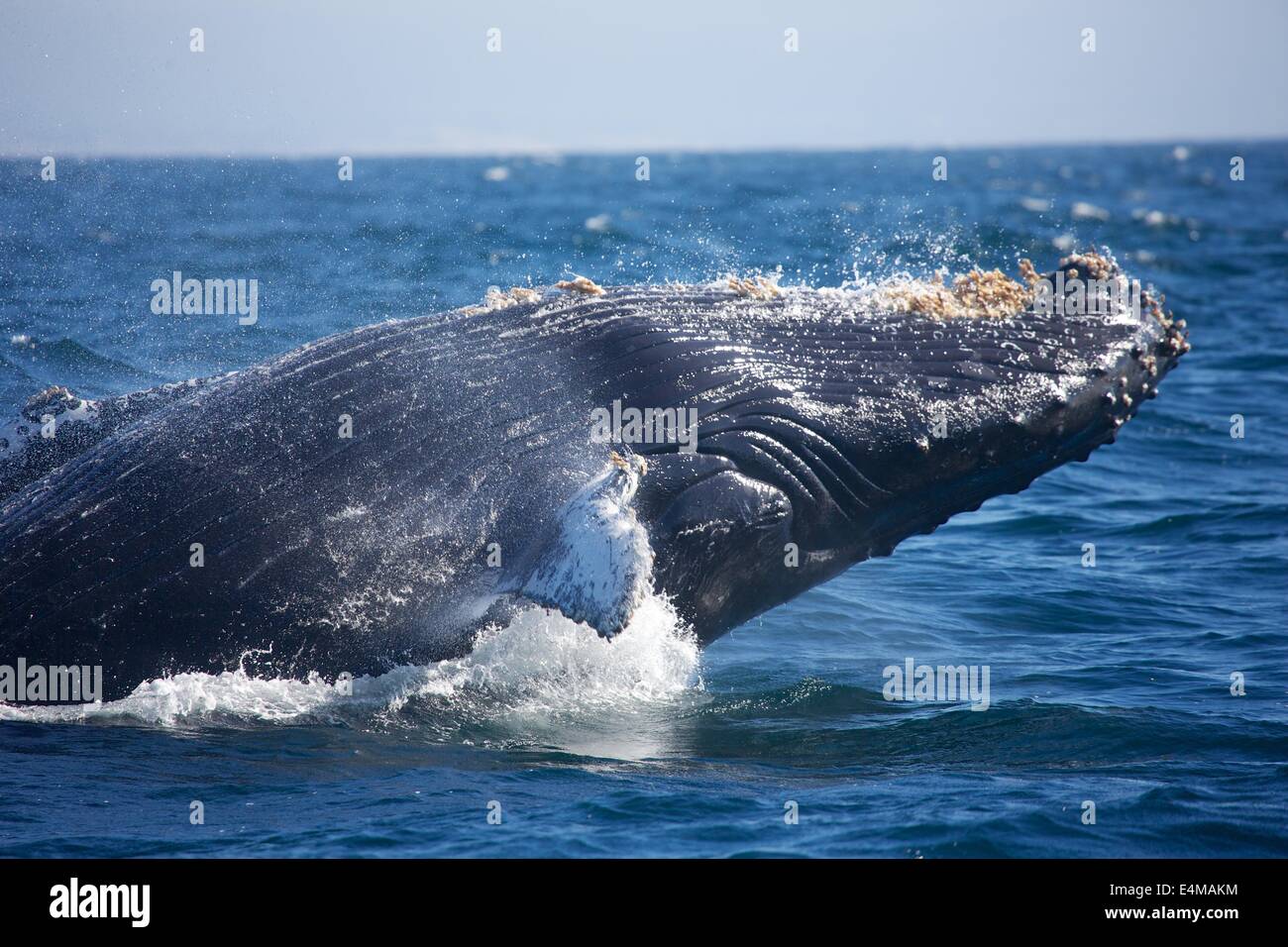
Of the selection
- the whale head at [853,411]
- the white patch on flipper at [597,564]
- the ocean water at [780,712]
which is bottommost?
the ocean water at [780,712]

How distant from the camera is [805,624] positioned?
11727 mm

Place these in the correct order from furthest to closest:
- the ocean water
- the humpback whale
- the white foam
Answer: the white foam
the humpback whale
the ocean water

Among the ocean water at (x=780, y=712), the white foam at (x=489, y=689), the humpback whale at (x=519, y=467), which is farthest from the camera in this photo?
the white foam at (x=489, y=689)

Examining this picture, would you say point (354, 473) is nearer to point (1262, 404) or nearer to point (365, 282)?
point (365, 282)

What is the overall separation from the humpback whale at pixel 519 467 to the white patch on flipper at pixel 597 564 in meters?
0.03

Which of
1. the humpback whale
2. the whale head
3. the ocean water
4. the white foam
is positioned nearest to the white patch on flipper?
the humpback whale

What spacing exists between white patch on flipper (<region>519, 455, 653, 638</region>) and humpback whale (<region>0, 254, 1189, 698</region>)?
0.10 feet

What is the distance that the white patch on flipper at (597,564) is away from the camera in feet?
23.8

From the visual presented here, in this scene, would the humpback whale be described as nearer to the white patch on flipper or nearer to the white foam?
the white patch on flipper

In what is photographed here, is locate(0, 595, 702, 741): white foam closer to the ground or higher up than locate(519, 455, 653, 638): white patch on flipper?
closer to the ground

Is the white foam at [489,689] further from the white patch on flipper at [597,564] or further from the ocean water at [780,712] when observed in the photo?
the white patch on flipper at [597,564]

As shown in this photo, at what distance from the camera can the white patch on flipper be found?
7.24 m

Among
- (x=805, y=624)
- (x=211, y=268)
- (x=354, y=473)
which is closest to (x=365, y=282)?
(x=211, y=268)

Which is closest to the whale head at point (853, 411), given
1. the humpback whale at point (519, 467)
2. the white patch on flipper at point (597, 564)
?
the humpback whale at point (519, 467)
